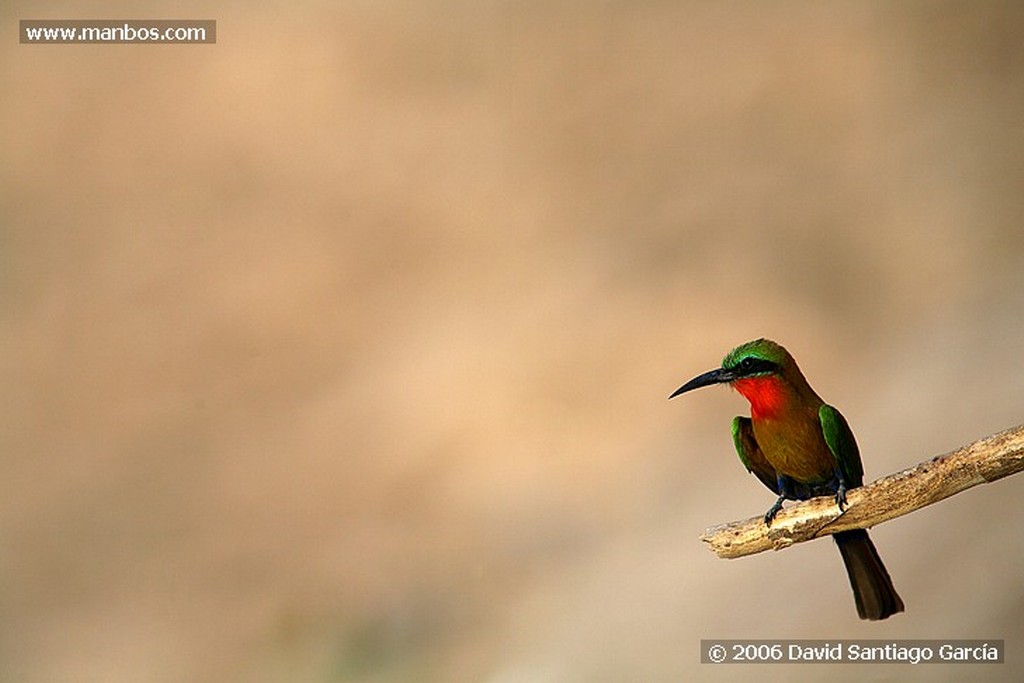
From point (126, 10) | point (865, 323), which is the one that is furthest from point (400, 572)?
point (126, 10)

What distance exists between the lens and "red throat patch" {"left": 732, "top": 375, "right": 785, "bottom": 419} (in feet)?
6.37

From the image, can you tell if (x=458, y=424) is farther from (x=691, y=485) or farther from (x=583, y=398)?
(x=691, y=485)

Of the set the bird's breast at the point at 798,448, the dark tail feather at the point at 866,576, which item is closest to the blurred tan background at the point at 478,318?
the dark tail feather at the point at 866,576

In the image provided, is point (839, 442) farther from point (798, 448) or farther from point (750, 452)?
point (750, 452)

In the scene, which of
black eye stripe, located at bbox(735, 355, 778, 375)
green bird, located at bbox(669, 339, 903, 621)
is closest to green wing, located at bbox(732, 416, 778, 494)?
green bird, located at bbox(669, 339, 903, 621)

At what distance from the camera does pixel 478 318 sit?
2789mm

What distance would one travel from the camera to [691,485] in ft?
8.87

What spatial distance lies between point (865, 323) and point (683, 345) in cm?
43

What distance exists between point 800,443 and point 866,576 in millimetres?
271

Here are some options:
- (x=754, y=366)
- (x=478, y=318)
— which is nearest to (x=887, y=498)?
(x=754, y=366)

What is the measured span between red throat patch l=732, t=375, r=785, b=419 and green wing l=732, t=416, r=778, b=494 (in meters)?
0.06

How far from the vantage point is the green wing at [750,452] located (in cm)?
202

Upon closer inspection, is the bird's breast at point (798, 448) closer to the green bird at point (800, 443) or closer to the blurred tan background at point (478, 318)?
the green bird at point (800, 443)

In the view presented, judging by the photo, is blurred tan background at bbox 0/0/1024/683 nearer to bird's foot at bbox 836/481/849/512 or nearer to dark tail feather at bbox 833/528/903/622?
dark tail feather at bbox 833/528/903/622
